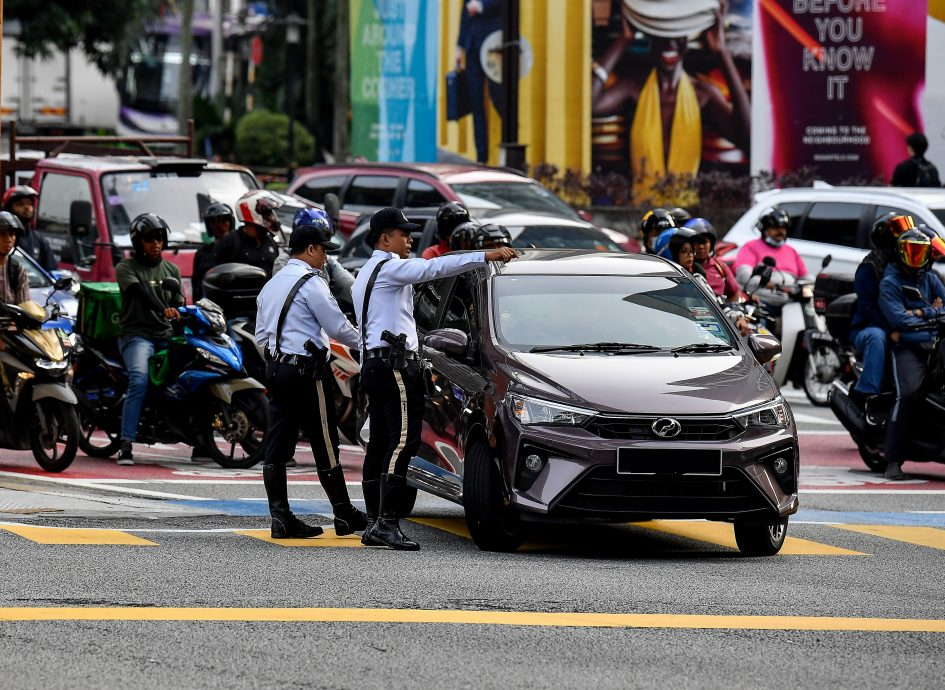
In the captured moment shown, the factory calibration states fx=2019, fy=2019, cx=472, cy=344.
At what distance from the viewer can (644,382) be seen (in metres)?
10.2

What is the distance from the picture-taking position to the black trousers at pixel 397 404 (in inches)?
414

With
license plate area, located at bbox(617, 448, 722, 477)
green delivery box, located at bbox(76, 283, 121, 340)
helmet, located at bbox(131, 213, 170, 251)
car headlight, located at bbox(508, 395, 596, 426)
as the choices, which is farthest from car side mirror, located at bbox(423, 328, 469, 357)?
green delivery box, located at bbox(76, 283, 121, 340)

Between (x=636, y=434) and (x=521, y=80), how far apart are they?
23.7 meters

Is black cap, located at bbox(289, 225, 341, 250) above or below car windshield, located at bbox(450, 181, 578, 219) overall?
above

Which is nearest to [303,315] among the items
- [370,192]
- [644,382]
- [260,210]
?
[644,382]

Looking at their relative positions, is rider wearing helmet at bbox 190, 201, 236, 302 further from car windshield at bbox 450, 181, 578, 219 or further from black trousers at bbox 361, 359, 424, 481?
black trousers at bbox 361, 359, 424, 481

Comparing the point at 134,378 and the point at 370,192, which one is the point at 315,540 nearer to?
the point at 134,378

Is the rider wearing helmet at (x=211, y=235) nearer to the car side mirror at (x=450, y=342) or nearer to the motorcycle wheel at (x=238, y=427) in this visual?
the motorcycle wheel at (x=238, y=427)

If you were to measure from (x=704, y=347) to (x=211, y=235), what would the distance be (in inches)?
271

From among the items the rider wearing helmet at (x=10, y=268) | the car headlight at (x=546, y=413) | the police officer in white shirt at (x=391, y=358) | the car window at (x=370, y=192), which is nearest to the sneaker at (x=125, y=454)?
the rider wearing helmet at (x=10, y=268)

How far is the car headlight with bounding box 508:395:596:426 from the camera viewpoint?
10031 millimetres

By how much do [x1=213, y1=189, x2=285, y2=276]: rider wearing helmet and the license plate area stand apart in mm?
6160

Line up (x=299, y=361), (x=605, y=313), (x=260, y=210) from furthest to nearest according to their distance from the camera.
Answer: (x=260, y=210), (x=605, y=313), (x=299, y=361)

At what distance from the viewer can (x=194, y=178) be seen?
19688 millimetres
